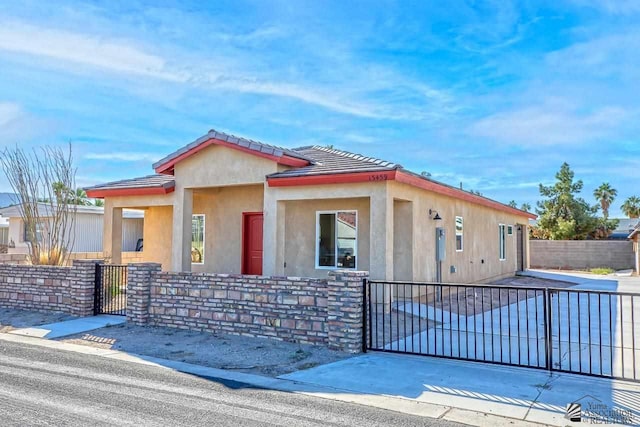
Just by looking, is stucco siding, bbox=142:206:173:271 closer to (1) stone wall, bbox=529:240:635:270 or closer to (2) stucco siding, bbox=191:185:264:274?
(2) stucco siding, bbox=191:185:264:274

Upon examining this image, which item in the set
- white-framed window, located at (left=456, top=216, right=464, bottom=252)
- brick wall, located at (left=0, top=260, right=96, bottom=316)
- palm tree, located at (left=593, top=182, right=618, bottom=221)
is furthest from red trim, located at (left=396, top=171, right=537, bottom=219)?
palm tree, located at (left=593, top=182, right=618, bottom=221)

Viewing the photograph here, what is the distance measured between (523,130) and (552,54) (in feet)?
40.1

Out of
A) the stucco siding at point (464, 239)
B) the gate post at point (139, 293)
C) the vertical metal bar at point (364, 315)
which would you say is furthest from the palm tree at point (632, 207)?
the gate post at point (139, 293)

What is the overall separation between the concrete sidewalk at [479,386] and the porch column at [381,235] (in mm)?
3917

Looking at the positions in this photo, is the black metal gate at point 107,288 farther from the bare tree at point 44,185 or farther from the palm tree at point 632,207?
the palm tree at point 632,207

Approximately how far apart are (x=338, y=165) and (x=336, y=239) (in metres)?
2.21

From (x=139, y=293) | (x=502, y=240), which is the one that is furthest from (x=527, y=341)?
(x=502, y=240)

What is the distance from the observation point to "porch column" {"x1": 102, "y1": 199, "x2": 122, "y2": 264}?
16.9m

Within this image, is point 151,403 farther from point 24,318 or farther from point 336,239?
point 336,239

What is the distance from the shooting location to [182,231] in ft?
48.4

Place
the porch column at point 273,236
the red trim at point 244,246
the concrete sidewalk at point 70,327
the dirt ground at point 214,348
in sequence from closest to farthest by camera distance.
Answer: the dirt ground at point 214,348, the concrete sidewalk at point 70,327, the porch column at point 273,236, the red trim at point 244,246

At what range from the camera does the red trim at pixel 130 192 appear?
15.2 metres

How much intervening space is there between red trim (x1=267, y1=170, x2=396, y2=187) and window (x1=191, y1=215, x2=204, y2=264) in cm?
Answer: 458

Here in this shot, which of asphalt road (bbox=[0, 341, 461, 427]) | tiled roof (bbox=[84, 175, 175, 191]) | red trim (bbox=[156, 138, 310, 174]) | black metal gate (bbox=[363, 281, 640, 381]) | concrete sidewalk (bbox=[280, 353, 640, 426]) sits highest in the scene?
red trim (bbox=[156, 138, 310, 174])
